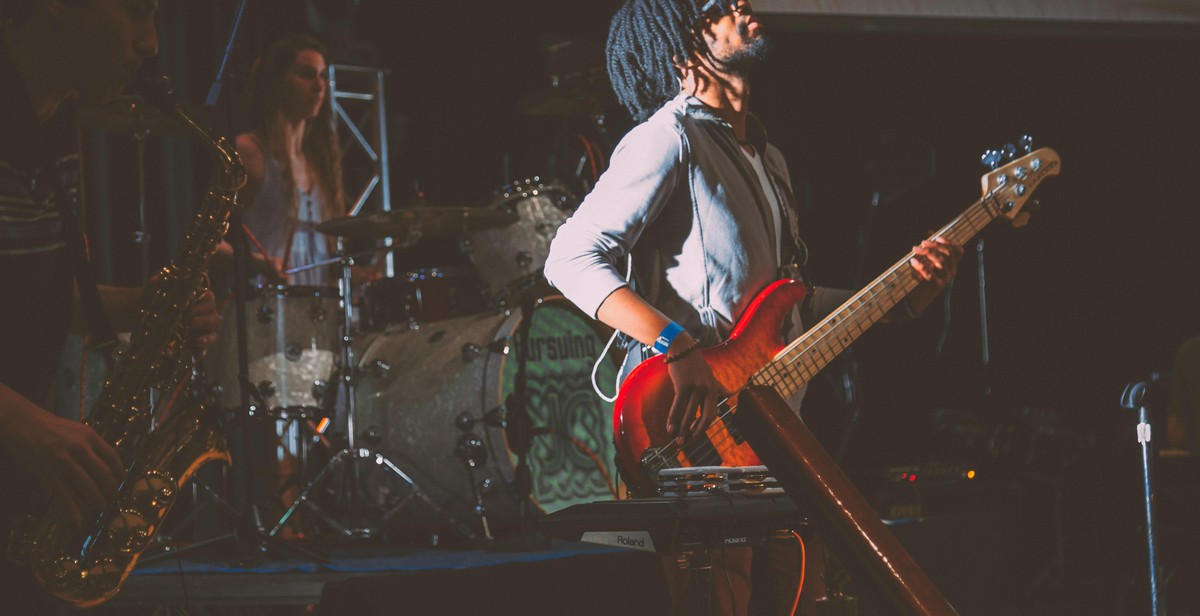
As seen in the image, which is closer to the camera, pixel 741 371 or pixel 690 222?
pixel 741 371

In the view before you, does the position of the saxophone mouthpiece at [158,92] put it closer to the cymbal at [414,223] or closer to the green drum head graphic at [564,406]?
the cymbal at [414,223]

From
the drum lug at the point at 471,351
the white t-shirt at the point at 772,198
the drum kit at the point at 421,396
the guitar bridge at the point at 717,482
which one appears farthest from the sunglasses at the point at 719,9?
the drum lug at the point at 471,351

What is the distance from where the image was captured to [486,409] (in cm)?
528

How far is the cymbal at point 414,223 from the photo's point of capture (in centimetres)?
511

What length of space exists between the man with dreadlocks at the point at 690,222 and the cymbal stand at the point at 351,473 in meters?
2.63

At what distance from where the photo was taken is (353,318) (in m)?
6.36

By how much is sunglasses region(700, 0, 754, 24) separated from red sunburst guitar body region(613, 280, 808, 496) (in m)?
0.74

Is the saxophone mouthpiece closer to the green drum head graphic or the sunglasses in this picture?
the sunglasses

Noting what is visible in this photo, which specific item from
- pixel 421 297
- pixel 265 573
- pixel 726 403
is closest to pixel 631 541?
pixel 726 403

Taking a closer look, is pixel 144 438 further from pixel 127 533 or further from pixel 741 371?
pixel 741 371

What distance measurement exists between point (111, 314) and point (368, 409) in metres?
3.16

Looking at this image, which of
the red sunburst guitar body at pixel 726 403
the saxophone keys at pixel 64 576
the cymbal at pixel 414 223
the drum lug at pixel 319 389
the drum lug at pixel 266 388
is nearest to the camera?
the saxophone keys at pixel 64 576

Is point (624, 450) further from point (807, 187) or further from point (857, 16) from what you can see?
point (807, 187)

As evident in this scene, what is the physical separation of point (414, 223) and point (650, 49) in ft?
7.96
